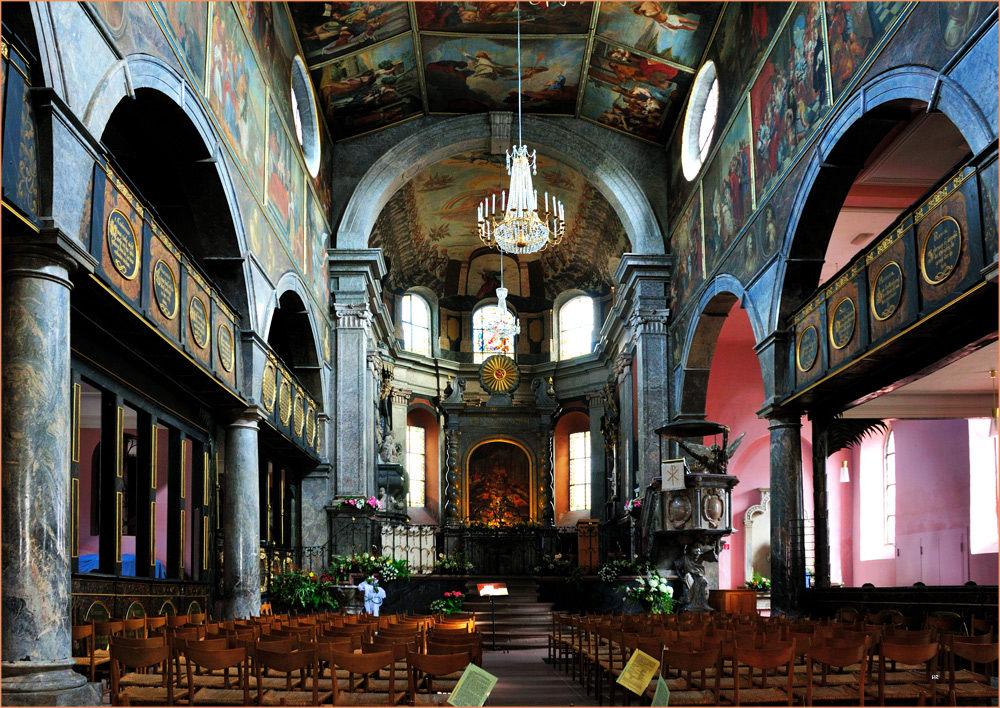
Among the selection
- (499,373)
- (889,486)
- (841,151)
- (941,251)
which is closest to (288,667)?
(941,251)

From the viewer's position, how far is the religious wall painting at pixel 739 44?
48.9 ft

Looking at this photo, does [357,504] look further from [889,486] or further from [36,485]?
[36,485]

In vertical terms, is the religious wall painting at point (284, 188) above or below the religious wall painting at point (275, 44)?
below

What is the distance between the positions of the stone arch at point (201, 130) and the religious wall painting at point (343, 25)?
5.46 meters

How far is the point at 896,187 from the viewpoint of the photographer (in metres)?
15.5

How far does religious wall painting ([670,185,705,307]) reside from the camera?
1896 cm

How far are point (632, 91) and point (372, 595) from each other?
11.7 m

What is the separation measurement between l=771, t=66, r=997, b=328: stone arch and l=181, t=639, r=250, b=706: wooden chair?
285 inches

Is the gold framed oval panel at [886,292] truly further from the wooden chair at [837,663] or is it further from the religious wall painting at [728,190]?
the religious wall painting at [728,190]

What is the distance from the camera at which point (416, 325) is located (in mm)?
31000

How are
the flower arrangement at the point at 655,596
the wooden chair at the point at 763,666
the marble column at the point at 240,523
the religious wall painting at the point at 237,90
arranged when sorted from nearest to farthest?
the wooden chair at the point at 763,666 → the religious wall painting at the point at 237,90 → the marble column at the point at 240,523 → the flower arrangement at the point at 655,596

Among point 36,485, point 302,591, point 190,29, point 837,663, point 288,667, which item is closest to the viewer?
point 288,667

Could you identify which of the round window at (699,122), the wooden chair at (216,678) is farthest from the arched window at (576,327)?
the wooden chair at (216,678)

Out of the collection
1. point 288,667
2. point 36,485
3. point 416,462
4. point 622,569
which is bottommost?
point 622,569
